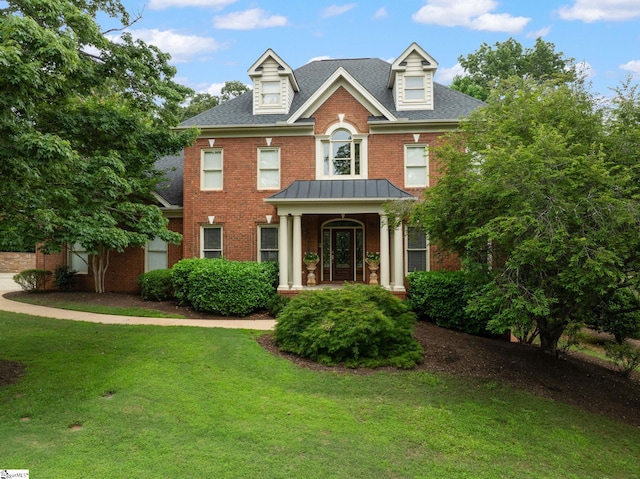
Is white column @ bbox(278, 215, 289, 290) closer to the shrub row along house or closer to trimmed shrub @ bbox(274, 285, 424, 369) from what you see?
the shrub row along house

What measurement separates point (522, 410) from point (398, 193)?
25.7 feet

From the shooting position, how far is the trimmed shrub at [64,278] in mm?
14977

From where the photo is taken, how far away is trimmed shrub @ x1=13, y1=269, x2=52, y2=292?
15.1 metres

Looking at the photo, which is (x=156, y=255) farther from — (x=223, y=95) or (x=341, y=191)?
(x=223, y=95)

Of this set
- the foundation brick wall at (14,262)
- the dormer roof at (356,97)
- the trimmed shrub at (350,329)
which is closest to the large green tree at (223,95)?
the foundation brick wall at (14,262)

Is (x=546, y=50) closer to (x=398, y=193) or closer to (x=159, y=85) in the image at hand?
(x=398, y=193)

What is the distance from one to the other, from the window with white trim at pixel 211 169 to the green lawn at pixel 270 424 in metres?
8.09

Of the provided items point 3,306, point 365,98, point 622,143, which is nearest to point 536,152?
point 622,143

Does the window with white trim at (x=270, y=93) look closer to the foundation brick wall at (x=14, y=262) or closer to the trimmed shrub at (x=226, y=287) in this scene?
the trimmed shrub at (x=226, y=287)

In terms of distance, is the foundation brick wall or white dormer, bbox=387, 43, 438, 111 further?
the foundation brick wall

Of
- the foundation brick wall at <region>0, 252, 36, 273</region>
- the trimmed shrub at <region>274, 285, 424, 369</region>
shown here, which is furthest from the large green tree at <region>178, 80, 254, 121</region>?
the trimmed shrub at <region>274, 285, 424, 369</region>

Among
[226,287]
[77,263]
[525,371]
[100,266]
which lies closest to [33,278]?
[77,263]

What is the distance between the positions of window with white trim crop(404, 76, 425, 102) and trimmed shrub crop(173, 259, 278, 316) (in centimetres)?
853

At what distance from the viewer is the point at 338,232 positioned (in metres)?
14.6
